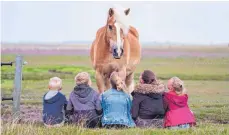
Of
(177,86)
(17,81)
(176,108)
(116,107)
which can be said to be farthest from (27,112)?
(177,86)

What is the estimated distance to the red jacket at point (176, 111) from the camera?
742 centimetres

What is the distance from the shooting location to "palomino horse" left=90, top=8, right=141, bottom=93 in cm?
868

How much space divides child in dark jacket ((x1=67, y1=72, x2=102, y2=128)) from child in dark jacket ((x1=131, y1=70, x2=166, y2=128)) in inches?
23.7

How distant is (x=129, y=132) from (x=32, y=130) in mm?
1380

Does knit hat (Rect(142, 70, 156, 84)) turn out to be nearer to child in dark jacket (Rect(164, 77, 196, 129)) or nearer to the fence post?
child in dark jacket (Rect(164, 77, 196, 129))

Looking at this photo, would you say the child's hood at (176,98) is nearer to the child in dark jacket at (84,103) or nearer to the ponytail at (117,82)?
the ponytail at (117,82)

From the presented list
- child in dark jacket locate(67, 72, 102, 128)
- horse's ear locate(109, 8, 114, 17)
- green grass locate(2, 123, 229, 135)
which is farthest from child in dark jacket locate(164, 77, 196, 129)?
horse's ear locate(109, 8, 114, 17)

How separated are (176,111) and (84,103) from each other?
1.44 metres

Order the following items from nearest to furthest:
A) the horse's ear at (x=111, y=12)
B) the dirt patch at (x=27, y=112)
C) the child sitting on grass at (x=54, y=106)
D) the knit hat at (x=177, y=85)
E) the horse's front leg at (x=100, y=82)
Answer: the knit hat at (x=177, y=85), the child sitting on grass at (x=54, y=106), the horse's ear at (x=111, y=12), the dirt patch at (x=27, y=112), the horse's front leg at (x=100, y=82)

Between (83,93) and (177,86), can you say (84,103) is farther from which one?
(177,86)

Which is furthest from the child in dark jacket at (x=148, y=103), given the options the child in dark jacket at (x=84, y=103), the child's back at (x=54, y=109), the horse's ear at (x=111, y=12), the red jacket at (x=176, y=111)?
the horse's ear at (x=111, y=12)

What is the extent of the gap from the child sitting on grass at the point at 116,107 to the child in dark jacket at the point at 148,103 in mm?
126

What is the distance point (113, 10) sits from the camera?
348 inches

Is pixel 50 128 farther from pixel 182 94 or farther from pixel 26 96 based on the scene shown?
pixel 26 96
